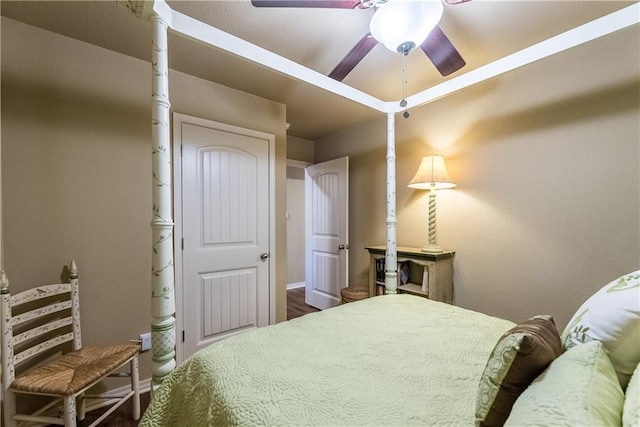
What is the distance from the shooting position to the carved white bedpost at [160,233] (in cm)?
111

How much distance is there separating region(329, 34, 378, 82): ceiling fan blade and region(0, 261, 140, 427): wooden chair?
2.01 m

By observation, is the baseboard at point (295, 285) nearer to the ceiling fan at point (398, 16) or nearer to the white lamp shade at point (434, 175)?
the white lamp shade at point (434, 175)

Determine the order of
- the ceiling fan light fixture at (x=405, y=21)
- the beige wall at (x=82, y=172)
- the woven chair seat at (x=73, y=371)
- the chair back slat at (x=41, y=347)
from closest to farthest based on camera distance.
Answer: the ceiling fan light fixture at (x=405, y=21) → the woven chair seat at (x=73, y=371) → the chair back slat at (x=41, y=347) → the beige wall at (x=82, y=172)

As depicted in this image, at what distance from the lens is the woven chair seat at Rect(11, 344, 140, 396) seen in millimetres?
1305

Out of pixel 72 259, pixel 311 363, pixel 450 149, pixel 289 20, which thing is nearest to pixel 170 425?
pixel 311 363

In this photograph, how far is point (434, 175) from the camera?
2156 mm

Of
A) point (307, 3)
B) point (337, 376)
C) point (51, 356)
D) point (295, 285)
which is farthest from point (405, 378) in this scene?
point (295, 285)

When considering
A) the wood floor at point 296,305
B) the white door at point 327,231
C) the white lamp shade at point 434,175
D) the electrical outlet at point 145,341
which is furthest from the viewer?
the wood floor at point 296,305

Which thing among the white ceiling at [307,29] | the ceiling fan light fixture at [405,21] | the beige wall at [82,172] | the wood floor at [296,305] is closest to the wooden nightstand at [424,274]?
the wood floor at [296,305]

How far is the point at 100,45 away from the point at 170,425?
2.27 meters

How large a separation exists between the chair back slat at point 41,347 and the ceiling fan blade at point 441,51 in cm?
266

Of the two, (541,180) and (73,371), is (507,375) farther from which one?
(73,371)

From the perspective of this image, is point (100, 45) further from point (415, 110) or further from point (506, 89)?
point (506, 89)

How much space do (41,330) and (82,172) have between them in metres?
0.97
